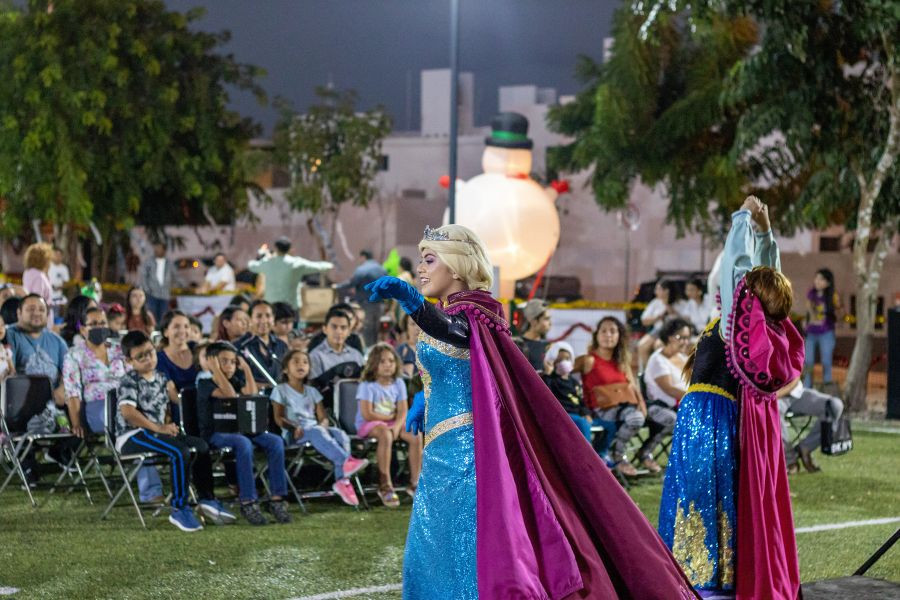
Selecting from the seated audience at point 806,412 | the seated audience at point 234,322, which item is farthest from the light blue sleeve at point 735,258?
the seated audience at point 234,322

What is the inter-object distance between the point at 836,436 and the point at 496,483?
21.0ft

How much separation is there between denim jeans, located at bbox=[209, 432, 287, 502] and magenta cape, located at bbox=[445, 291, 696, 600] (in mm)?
4029

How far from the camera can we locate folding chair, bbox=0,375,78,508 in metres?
9.09

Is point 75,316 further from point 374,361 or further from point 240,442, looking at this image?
point 240,442

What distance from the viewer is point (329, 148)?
42.2 metres

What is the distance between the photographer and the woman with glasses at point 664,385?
1070 centimetres

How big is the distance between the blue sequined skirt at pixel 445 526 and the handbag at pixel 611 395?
574 centimetres

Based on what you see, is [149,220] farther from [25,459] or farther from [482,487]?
[482,487]

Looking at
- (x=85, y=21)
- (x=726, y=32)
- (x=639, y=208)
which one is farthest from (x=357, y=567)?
(x=639, y=208)

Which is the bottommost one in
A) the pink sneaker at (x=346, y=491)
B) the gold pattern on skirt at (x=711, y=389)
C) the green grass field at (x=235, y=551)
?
the green grass field at (x=235, y=551)

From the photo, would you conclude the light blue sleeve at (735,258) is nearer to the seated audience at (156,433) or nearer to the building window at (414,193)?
the seated audience at (156,433)

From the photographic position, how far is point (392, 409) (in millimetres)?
9664

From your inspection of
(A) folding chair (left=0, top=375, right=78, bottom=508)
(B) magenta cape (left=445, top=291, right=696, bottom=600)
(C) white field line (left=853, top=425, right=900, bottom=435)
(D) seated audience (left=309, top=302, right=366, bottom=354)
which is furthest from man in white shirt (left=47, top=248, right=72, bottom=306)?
(B) magenta cape (left=445, top=291, right=696, bottom=600)

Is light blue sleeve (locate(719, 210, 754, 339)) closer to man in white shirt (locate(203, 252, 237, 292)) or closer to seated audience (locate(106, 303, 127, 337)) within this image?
seated audience (locate(106, 303, 127, 337))
